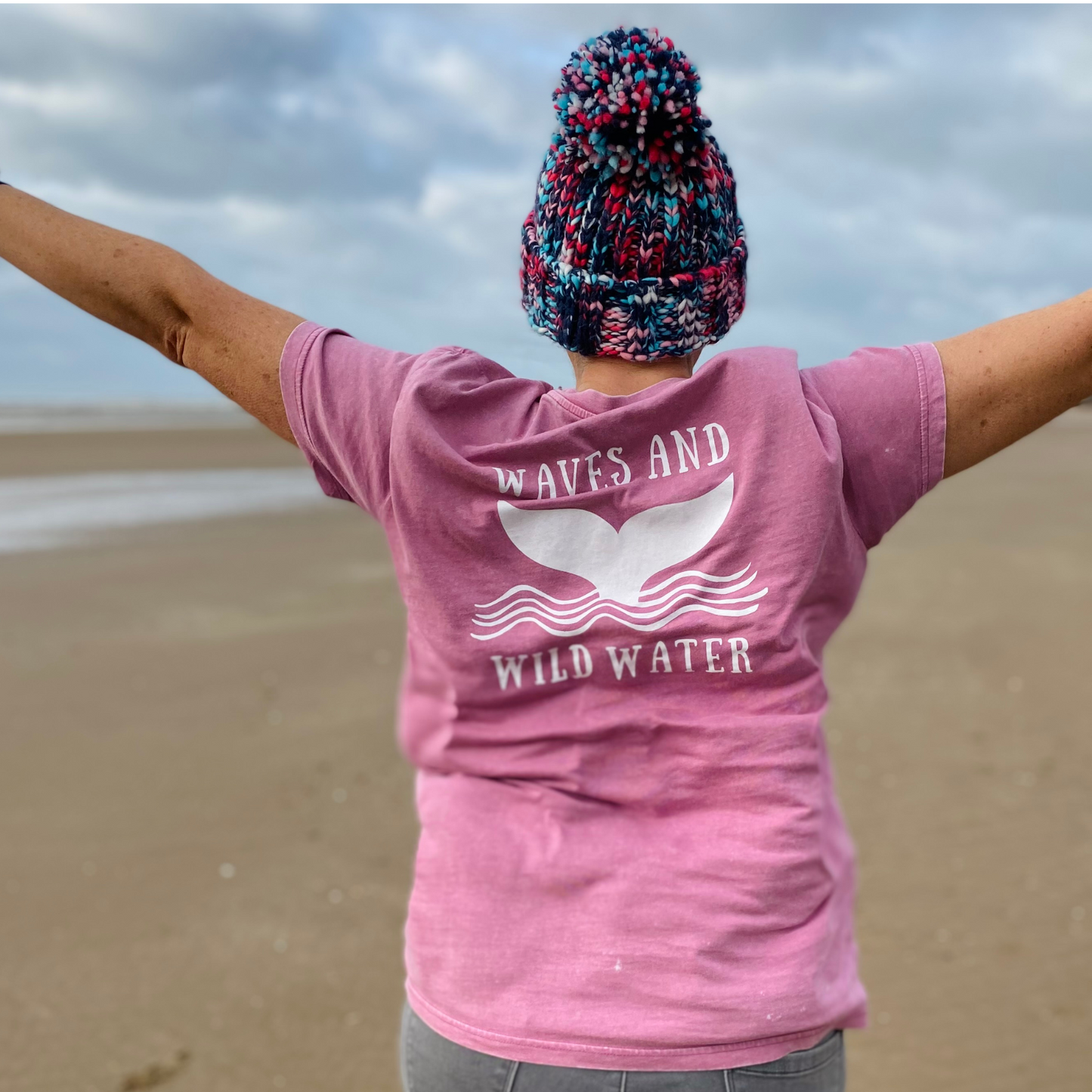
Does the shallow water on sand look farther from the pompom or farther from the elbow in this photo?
the pompom

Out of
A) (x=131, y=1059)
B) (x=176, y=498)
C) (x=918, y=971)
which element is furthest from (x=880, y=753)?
(x=176, y=498)

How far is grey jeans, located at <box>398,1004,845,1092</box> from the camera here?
3.42 ft

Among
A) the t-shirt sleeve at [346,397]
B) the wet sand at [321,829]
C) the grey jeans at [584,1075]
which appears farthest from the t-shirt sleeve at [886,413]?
the wet sand at [321,829]

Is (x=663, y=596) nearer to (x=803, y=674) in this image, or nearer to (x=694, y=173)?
(x=803, y=674)

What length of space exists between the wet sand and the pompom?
243 centimetres

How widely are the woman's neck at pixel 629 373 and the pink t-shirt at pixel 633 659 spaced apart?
2.3 inches

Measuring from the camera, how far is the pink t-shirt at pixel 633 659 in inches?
42.1

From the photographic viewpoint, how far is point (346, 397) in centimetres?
113

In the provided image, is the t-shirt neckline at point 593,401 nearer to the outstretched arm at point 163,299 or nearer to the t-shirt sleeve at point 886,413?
the t-shirt sleeve at point 886,413

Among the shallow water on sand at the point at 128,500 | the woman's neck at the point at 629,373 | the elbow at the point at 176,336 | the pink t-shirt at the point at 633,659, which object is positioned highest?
the shallow water on sand at the point at 128,500

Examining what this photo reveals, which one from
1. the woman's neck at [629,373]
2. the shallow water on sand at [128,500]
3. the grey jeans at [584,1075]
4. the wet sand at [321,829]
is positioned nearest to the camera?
the grey jeans at [584,1075]

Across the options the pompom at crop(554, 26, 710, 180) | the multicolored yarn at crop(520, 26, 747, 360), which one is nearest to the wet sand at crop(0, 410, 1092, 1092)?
the multicolored yarn at crop(520, 26, 747, 360)

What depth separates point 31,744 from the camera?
4430 mm

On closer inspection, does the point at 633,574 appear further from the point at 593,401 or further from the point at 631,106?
the point at 631,106
